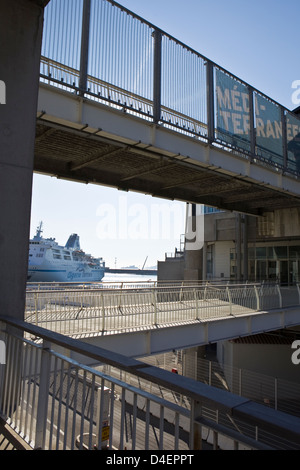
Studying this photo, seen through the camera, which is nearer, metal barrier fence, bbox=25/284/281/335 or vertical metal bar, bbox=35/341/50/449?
vertical metal bar, bbox=35/341/50/449

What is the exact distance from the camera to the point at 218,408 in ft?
5.07

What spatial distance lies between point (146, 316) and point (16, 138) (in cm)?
807

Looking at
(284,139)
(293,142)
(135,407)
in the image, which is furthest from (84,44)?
(293,142)

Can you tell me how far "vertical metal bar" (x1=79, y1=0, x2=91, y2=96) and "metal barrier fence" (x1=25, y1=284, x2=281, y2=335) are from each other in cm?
577

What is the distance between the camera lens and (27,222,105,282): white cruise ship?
70.1 metres

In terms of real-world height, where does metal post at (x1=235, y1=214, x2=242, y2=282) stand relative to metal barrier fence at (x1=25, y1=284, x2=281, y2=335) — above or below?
above

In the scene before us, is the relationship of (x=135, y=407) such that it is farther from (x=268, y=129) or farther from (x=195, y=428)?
(x=268, y=129)

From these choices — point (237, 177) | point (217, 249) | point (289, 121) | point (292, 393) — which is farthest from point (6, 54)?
point (217, 249)

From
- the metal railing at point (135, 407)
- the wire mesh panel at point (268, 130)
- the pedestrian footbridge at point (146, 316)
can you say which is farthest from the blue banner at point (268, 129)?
the metal railing at point (135, 407)

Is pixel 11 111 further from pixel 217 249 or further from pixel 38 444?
pixel 217 249

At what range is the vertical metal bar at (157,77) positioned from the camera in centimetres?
1108

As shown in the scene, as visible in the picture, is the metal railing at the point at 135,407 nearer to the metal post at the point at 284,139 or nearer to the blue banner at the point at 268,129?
the blue banner at the point at 268,129

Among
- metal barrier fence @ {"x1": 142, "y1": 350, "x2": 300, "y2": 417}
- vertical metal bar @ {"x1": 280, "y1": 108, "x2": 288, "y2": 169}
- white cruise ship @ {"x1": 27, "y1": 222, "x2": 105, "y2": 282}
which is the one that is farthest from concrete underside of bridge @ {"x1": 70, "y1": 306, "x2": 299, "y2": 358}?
white cruise ship @ {"x1": 27, "y1": 222, "x2": 105, "y2": 282}

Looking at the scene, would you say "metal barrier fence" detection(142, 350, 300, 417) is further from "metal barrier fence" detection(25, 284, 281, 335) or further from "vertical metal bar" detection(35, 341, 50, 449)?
"vertical metal bar" detection(35, 341, 50, 449)
